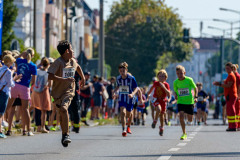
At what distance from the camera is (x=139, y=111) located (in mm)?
31969

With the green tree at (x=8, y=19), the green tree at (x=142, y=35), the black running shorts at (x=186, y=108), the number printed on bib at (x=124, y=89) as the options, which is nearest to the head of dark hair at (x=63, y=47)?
the black running shorts at (x=186, y=108)

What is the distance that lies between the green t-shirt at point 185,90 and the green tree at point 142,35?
5627cm

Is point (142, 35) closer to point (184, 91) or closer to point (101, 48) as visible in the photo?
point (101, 48)

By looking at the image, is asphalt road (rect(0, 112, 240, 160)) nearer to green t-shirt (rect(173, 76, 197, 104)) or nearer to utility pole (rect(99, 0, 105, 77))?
green t-shirt (rect(173, 76, 197, 104))

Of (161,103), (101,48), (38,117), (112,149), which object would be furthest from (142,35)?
(112,149)

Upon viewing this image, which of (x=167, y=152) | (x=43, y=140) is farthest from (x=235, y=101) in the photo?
(x=167, y=152)

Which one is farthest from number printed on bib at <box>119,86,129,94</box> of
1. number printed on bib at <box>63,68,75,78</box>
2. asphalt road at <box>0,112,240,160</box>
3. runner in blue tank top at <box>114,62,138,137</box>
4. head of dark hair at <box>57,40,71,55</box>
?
head of dark hair at <box>57,40,71,55</box>

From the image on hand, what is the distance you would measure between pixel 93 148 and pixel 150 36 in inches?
2450

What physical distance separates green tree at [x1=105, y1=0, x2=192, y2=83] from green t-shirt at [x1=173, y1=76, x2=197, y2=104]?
2215 inches

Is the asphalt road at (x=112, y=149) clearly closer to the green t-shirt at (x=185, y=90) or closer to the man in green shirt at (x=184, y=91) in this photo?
the man in green shirt at (x=184, y=91)

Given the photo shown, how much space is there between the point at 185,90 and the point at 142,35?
2302 inches

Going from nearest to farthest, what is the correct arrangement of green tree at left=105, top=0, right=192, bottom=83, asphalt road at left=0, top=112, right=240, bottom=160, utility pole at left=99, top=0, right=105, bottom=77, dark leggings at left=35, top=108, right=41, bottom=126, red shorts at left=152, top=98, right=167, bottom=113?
asphalt road at left=0, top=112, right=240, bottom=160 → dark leggings at left=35, top=108, right=41, bottom=126 → red shorts at left=152, top=98, right=167, bottom=113 → utility pole at left=99, top=0, right=105, bottom=77 → green tree at left=105, top=0, right=192, bottom=83

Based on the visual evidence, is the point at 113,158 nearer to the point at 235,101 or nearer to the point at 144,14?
the point at 235,101

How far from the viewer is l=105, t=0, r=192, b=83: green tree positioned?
2990 inches
